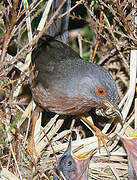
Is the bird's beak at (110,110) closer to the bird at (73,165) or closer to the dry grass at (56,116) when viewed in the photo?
the dry grass at (56,116)

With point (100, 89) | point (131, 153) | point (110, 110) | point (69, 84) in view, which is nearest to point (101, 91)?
point (100, 89)

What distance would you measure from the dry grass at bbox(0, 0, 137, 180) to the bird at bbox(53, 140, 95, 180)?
5.6 inches

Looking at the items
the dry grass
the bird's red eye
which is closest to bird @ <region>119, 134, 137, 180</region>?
the dry grass

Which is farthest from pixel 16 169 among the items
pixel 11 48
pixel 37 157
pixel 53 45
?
pixel 11 48

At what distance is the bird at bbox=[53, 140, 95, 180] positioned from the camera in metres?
3.53

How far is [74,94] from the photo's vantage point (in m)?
3.65

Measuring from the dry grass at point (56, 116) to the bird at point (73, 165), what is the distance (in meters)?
0.14

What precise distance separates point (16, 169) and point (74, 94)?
113cm

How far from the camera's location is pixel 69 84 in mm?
3678

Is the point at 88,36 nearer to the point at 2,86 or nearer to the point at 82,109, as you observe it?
the point at 82,109

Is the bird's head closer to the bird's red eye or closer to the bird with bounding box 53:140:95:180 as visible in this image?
the bird's red eye

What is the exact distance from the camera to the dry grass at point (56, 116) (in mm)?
3211

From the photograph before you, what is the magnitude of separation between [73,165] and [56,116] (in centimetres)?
78

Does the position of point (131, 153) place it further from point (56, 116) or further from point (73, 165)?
point (56, 116)
